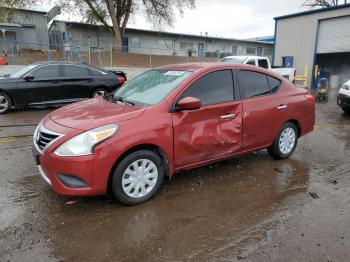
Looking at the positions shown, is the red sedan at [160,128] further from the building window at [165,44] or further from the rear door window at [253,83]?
the building window at [165,44]

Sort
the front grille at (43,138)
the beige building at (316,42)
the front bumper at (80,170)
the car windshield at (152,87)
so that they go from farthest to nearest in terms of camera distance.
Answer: the beige building at (316,42) → the car windshield at (152,87) → the front grille at (43,138) → the front bumper at (80,170)

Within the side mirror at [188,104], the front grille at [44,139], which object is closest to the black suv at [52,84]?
the front grille at [44,139]

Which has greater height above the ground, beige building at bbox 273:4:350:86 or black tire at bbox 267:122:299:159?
beige building at bbox 273:4:350:86

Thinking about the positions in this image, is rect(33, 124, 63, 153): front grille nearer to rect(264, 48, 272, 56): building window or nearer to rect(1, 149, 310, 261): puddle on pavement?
Answer: rect(1, 149, 310, 261): puddle on pavement

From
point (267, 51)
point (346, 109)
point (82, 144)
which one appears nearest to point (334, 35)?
point (346, 109)

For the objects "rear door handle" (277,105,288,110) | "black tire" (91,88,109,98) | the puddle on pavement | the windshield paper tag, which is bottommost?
the puddle on pavement

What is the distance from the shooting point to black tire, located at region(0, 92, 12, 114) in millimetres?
9289

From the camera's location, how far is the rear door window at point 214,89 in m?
4.38

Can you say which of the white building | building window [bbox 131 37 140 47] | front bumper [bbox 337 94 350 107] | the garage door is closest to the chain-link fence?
the white building

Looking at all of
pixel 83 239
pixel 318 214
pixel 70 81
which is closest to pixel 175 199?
pixel 83 239

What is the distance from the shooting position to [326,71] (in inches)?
844

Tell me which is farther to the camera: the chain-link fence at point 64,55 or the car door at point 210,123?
the chain-link fence at point 64,55

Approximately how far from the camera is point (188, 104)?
399 cm

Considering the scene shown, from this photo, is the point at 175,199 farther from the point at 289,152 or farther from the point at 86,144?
the point at 289,152
